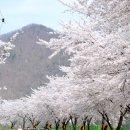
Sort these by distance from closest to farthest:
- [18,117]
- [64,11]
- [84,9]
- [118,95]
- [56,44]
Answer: [64,11] → [84,9] → [56,44] → [118,95] → [18,117]

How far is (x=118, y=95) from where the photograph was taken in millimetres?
16344

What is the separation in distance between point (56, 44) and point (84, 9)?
1579 millimetres

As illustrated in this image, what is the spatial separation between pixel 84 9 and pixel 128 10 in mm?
3998

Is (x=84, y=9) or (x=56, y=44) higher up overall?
(x=84, y=9)

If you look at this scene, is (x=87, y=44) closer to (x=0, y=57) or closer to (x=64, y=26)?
(x=64, y=26)

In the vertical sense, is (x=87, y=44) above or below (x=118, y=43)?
above

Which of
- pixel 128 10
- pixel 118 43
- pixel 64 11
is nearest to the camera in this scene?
pixel 128 10

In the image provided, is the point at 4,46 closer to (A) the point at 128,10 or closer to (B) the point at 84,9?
(B) the point at 84,9

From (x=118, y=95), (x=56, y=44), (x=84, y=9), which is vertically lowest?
(x=118, y=95)

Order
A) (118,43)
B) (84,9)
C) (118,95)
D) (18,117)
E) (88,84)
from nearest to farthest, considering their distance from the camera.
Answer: (118,43) → (84,9) → (118,95) → (88,84) → (18,117)

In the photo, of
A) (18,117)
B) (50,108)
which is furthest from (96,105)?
(18,117)

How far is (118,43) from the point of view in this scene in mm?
9914

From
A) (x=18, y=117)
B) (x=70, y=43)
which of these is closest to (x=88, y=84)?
(x=70, y=43)

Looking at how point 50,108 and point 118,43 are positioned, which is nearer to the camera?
point 118,43
